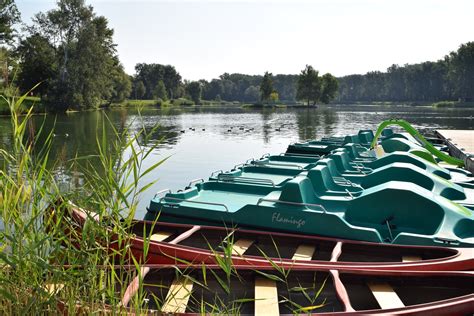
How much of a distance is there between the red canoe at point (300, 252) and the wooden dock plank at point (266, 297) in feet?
1.18

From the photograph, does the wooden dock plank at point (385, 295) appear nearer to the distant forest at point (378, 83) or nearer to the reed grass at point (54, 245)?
the reed grass at point (54, 245)

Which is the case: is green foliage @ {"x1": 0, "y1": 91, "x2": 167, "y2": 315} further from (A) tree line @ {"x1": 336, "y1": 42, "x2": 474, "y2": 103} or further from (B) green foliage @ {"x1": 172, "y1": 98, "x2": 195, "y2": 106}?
(A) tree line @ {"x1": 336, "y1": 42, "x2": 474, "y2": 103}

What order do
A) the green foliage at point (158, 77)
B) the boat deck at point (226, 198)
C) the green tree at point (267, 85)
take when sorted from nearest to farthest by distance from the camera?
1. the boat deck at point (226, 198)
2. the green tree at point (267, 85)
3. the green foliage at point (158, 77)

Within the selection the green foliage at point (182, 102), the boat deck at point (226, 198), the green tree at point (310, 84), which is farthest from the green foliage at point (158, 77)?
the boat deck at point (226, 198)

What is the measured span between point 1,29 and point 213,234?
168 ft

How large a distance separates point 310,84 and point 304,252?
296 ft

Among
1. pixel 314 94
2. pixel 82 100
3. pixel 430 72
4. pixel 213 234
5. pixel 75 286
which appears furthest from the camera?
pixel 430 72

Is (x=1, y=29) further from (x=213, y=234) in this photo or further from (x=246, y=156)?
(x=213, y=234)

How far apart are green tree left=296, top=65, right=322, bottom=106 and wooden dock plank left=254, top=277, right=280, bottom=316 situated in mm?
91527

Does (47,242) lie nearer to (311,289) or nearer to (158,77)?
(311,289)

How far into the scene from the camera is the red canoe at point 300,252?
519cm

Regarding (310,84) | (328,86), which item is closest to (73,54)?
(310,84)

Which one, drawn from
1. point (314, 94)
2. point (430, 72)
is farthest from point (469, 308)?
point (430, 72)

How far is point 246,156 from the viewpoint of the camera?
23.7 m
